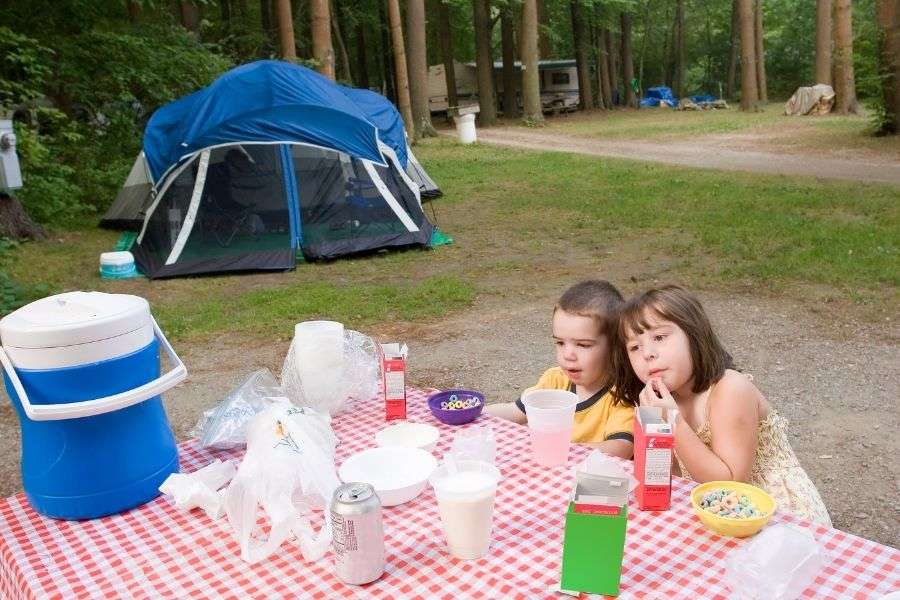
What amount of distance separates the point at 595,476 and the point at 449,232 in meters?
7.99

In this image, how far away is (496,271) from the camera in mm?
7348

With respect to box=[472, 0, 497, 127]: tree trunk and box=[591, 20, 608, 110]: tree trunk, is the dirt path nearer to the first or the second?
box=[472, 0, 497, 127]: tree trunk

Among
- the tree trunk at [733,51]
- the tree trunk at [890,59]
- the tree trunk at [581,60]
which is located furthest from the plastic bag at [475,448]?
the tree trunk at [733,51]

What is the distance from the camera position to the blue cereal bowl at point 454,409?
214 centimetres

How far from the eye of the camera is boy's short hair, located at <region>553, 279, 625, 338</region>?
2.11 metres

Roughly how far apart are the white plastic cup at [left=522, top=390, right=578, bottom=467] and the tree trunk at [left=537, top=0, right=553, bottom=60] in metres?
28.5

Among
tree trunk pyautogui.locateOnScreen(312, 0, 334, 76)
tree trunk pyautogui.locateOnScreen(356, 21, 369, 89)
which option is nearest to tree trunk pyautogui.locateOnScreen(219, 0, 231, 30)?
tree trunk pyautogui.locateOnScreen(356, 21, 369, 89)

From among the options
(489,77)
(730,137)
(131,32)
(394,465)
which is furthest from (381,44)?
(394,465)

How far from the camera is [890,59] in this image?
13.2 meters

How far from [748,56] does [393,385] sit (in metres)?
22.5

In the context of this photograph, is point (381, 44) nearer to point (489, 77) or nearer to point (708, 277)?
point (489, 77)

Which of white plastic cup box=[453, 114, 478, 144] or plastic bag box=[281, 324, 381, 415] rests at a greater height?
white plastic cup box=[453, 114, 478, 144]

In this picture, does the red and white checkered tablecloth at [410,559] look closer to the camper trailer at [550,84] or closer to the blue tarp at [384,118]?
the blue tarp at [384,118]

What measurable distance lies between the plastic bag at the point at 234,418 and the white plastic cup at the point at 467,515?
0.69m
